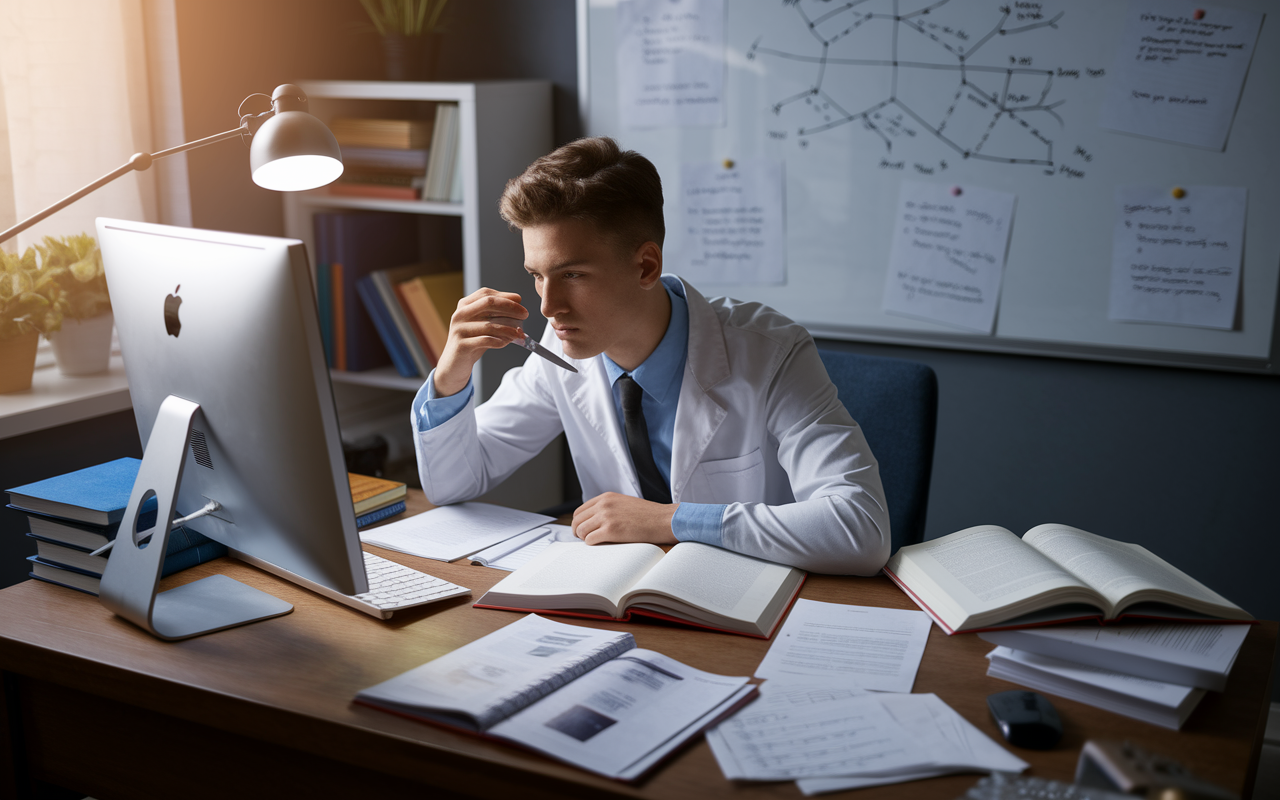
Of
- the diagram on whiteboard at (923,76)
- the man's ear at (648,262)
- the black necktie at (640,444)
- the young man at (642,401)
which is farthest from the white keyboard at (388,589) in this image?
the diagram on whiteboard at (923,76)

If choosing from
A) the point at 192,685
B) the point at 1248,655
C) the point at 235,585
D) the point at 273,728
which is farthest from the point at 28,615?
the point at 1248,655

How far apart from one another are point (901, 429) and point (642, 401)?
1.49ft

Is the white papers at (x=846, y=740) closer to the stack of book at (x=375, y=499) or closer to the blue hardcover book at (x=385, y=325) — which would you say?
the stack of book at (x=375, y=499)

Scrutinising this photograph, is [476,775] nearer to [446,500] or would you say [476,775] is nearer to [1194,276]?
[446,500]

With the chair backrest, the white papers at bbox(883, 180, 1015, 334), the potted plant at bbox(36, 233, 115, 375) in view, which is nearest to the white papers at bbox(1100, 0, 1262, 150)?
the white papers at bbox(883, 180, 1015, 334)

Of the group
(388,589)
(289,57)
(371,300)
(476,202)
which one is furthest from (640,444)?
(289,57)

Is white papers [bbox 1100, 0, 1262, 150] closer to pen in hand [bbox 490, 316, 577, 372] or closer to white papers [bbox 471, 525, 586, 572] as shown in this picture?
pen in hand [bbox 490, 316, 577, 372]

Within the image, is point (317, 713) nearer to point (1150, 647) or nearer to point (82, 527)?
point (82, 527)

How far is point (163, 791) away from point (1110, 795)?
3.20ft

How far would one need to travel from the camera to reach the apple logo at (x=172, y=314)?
1.11 metres

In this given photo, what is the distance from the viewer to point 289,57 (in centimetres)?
269

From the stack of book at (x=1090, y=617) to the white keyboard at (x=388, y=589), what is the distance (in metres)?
0.60

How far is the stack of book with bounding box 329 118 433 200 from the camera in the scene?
→ 262cm

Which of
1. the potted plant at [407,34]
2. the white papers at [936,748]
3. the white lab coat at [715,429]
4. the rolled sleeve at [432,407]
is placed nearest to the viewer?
the white papers at [936,748]
